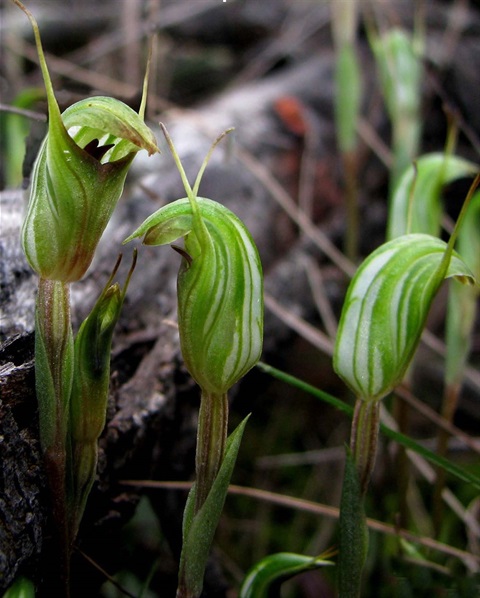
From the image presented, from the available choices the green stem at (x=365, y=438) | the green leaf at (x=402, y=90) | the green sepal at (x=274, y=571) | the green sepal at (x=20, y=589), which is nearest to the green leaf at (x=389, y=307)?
the green stem at (x=365, y=438)

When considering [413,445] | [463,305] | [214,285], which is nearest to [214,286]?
[214,285]

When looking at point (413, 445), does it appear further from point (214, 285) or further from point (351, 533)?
point (214, 285)

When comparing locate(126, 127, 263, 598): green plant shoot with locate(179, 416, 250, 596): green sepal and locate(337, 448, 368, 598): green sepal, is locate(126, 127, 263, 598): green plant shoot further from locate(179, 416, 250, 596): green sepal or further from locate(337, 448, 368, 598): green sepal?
locate(337, 448, 368, 598): green sepal

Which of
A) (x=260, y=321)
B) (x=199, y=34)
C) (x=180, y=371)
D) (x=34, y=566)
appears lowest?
(x=34, y=566)

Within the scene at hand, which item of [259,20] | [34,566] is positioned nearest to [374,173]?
[259,20]

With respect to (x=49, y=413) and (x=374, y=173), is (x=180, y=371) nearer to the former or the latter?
(x=49, y=413)

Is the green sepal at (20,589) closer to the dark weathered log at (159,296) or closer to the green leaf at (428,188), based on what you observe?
the dark weathered log at (159,296)

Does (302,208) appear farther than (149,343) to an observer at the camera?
Yes
